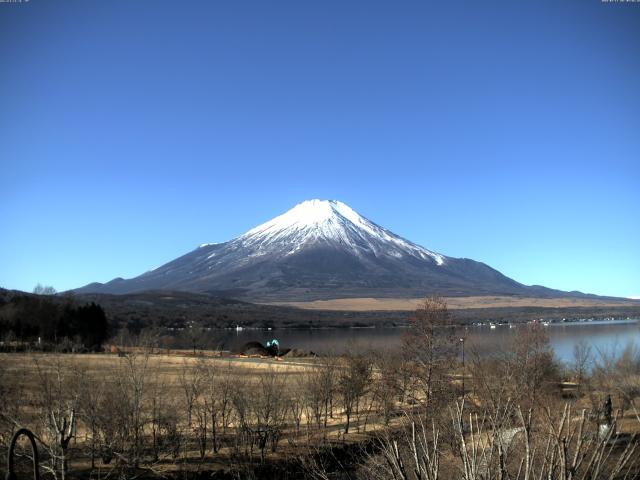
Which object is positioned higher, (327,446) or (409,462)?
(409,462)

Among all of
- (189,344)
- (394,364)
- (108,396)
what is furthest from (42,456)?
(189,344)

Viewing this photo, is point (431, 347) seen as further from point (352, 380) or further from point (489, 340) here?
point (489, 340)

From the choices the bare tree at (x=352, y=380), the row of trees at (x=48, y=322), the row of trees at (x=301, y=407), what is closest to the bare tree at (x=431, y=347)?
the row of trees at (x=301, y=407)

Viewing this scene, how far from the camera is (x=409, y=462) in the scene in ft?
44.7

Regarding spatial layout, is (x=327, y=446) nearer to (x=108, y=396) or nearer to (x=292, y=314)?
(x=108, y=396)

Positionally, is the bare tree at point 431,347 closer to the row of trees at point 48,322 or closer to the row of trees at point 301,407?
the row of trees at point 301,407

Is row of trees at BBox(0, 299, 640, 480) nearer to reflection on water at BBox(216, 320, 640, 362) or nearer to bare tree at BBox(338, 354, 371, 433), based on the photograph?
bare tree at BBox(338, 354, 371, 433)

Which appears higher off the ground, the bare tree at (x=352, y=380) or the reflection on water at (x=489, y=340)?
the bare tree at (x=352, y=380)

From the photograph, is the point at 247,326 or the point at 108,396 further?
the point at 247,326

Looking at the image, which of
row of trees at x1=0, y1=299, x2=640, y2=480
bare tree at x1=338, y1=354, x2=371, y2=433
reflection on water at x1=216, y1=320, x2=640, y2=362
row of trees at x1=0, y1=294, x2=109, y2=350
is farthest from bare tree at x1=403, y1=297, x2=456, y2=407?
row of trees at x1=0, y1=294, x2=109, y2=350

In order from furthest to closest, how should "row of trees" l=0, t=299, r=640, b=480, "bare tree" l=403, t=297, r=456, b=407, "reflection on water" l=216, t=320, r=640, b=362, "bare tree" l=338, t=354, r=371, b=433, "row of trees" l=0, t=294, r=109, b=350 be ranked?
"row of trees" l=0, t=294, r=109, b=350, "reflection on water" l=216, t=320, r=640, b=362, "bare tree" l=338, t=354, r=371, b=433, "bare tree" l=403, t=297, r=456, b=407, "row of trees" l=0, t=299, r=640, b=480

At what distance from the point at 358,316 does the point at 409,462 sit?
184m

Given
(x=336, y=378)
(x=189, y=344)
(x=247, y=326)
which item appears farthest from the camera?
(x=247, y=326)

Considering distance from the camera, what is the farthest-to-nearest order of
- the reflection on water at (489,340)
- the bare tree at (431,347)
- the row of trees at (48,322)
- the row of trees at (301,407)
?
the row of trees at (48,322) → the reflection on water at (489,340) → the bare tree at (431,347) → the row of trees at (301,407)
